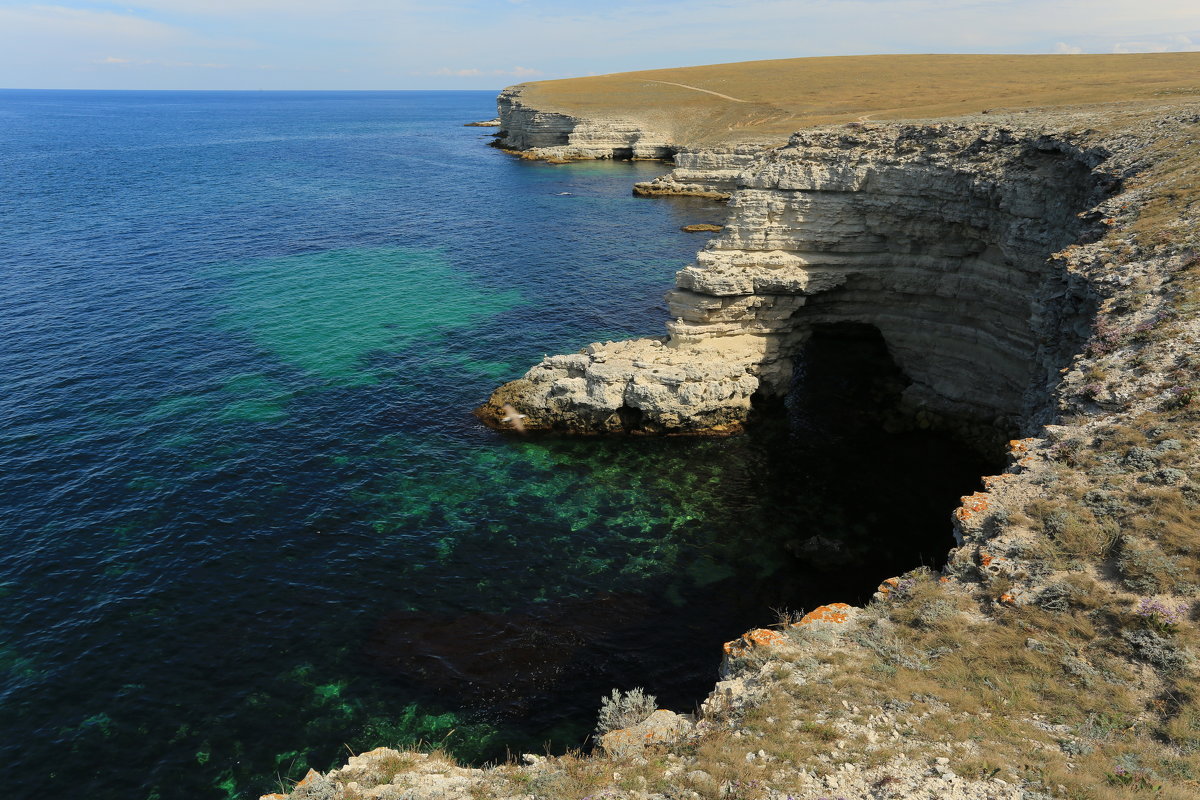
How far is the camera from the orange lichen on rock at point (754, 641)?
16484mm

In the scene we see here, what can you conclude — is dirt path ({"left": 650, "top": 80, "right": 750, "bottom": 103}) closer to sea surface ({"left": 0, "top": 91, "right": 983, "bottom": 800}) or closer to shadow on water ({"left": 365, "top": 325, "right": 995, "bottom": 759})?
sea surface ({"left": 0, "top": 91, "right": 983, "bottom": 800})

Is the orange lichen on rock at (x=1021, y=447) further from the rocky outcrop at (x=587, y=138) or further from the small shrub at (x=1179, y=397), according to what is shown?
the rocky outcrop at (x=587, y=138)

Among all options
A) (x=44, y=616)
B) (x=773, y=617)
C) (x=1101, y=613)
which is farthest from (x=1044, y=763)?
(x=44, y=616)

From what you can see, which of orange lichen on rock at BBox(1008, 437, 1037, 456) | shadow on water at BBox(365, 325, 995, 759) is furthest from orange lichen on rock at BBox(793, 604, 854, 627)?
shadow on water at BBox(365, 325, 995, 759)

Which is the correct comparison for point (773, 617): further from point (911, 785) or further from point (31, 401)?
point (31, 401)

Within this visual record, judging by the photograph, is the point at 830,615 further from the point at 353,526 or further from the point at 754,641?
the point at 353,526

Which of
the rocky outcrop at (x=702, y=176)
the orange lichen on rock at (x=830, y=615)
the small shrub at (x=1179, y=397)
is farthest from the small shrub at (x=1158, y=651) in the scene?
the rocky outcrop at (x=702, y=176)

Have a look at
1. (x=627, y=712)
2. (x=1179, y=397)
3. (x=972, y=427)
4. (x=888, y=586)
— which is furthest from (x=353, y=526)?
(x=972, y=427)

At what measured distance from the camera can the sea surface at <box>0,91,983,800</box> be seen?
23.5 metres

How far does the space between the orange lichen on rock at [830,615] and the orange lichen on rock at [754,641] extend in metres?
0.85

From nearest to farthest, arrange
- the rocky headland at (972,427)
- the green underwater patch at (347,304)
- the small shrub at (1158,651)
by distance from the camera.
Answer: the rocky headland at (972,427)
the small shrub at (1158,651)
the green underwater patch at (347,304)

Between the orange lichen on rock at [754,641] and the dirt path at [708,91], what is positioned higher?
the dirt path at [708,91]

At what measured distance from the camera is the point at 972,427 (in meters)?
39.1

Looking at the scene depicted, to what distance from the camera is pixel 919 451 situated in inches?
1548
